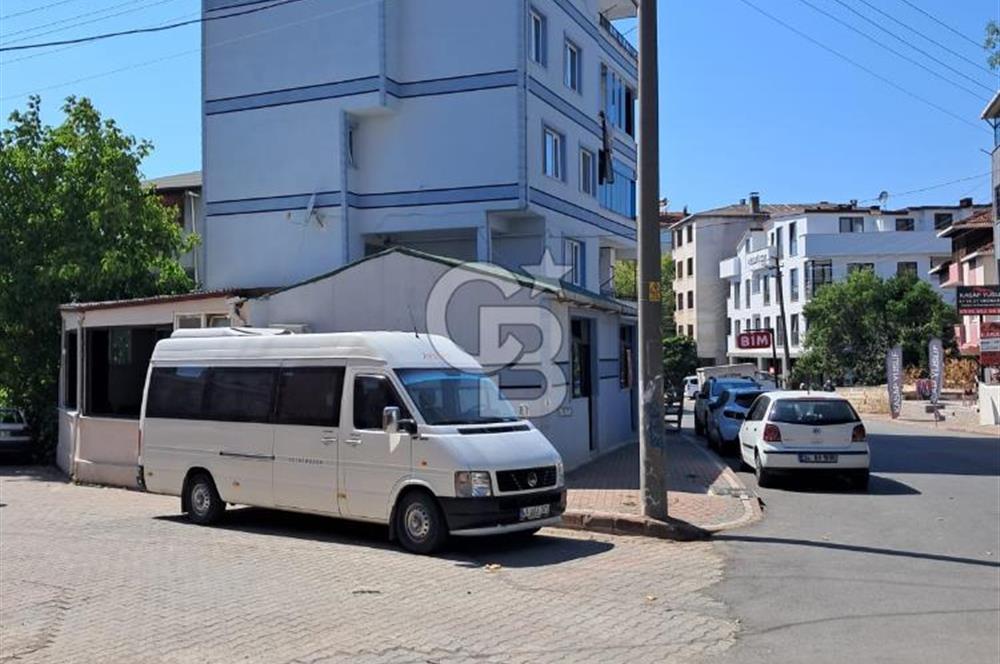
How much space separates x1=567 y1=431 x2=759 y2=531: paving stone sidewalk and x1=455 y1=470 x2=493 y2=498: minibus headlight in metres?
2.47

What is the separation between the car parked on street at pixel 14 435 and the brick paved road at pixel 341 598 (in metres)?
11.9

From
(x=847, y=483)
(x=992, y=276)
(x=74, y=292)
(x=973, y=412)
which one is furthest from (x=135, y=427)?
(x=992, y=276)

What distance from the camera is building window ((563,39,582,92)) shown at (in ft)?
88.3

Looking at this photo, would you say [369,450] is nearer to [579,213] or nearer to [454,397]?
[454,397]

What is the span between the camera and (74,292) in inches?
908

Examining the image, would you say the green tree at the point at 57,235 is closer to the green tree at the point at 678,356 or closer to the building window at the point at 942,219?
the green tree at the point at 678,356

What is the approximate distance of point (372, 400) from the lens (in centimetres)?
1110

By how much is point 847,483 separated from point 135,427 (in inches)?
527

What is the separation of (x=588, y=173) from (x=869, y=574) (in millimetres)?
21201

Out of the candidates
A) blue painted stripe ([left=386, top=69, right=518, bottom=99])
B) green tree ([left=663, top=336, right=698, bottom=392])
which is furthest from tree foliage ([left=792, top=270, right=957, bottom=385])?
blue painted stripe ([left=386, top=69, right=518, bottom=99])

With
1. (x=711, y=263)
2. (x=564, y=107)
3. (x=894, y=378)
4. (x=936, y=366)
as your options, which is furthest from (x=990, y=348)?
(x=711, y=263)

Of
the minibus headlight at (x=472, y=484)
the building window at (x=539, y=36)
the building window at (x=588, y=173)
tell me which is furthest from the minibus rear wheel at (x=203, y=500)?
the building window at (x=588, y=173)

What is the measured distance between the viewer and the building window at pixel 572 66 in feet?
88.3

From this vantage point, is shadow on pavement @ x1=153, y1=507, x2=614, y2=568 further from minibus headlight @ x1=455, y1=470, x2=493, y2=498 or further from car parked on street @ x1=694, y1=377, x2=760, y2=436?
car parked on street @ x1=694, y1=377, x2=760, y2=436
